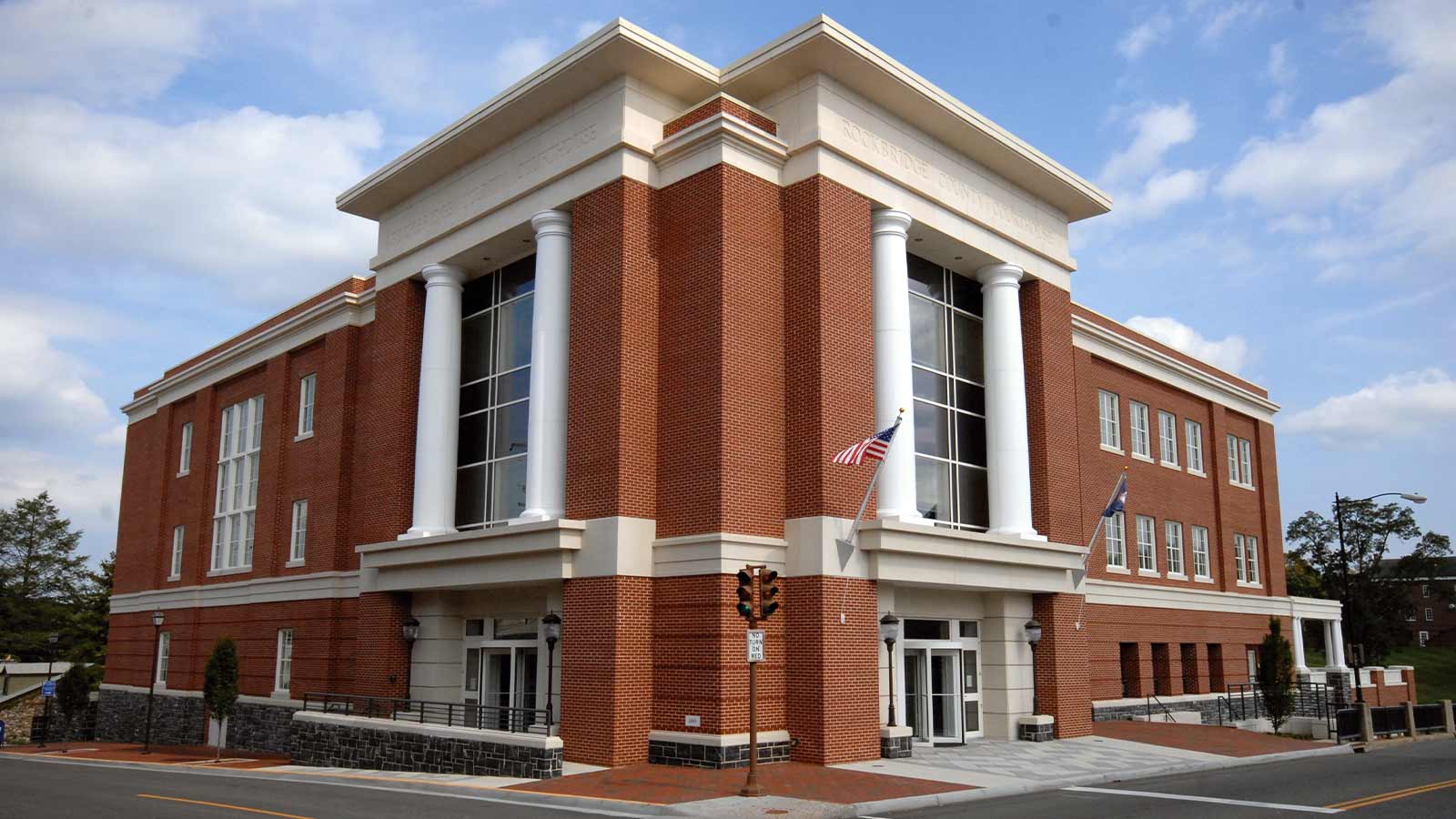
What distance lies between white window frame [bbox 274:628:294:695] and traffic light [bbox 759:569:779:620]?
2255cm

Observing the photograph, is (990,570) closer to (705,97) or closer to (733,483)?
(733,483)

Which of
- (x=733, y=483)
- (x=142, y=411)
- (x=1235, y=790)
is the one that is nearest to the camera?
(x=1235, y=790)

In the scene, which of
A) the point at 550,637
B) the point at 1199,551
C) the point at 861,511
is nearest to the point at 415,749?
the point at 550,637

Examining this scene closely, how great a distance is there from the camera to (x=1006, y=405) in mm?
29281

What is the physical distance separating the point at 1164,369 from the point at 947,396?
16031 millimetres

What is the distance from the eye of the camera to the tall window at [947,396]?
28375 mm

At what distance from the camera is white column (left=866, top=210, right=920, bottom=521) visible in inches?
985

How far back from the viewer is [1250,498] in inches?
1822

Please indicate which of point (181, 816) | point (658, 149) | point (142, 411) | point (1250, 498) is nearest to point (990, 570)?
point (658, 149)

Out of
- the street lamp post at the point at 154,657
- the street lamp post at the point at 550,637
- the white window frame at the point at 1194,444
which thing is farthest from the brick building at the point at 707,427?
the white window frame at the point at 1194,444

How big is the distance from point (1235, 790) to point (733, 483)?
10.5m

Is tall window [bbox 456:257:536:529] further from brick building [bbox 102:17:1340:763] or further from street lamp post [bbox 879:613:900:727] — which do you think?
street lamp post [bbox 879:613:900:727]

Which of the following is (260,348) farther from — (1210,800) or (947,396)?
(1210,800)

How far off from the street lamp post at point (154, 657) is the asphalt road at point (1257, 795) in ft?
97.3
